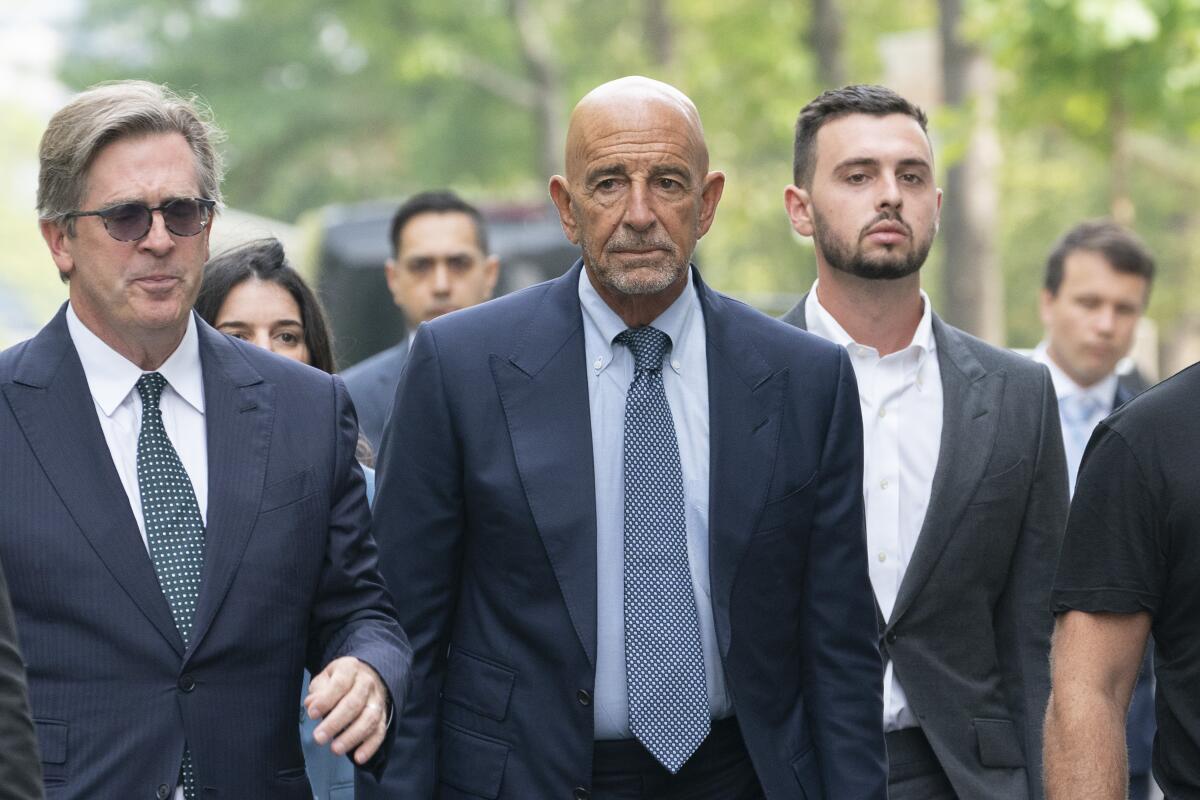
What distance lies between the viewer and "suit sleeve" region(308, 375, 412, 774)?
4117 millimetres

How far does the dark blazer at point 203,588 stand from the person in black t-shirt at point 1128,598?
1353 millimetres

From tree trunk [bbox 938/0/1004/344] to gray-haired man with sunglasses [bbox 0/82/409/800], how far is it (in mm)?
13429

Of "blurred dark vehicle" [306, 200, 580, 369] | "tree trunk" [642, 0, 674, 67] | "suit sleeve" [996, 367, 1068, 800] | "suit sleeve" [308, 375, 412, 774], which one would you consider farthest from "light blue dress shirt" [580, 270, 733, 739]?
"tree trunk" [642, 0, 674, 67]

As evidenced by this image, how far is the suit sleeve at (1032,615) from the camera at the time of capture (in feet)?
17.7

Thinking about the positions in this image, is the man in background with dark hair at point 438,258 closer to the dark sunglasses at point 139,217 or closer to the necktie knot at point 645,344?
the necktie knot at point 645,344

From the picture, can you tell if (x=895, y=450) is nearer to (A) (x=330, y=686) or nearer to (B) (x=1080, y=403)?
(A) (x=330, y=686)

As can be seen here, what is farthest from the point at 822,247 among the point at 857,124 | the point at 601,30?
the point at 601,30

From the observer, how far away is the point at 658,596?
14.7ft

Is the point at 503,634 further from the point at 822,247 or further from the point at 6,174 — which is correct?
the point at 6,174

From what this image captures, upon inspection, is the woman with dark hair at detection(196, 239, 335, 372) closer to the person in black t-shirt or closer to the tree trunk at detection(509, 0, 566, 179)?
the person in black t-shirt

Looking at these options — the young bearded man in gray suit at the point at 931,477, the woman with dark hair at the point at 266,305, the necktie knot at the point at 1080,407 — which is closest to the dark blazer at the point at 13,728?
the young bearded man in gray suit at the point at 931,477

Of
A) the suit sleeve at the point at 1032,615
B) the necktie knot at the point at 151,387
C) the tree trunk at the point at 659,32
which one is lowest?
the suit sleeve at the point at 1032,615

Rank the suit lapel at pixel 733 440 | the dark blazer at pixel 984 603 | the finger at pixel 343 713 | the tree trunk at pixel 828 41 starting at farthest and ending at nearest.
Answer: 1. the tree trunk at pixel 828 41
2. the dark blazer at pixel 984 603
3. the suit lapel at pixel 733 440
4. the finger at pixel 343 713

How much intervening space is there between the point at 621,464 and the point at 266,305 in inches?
80.0
